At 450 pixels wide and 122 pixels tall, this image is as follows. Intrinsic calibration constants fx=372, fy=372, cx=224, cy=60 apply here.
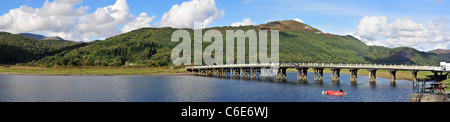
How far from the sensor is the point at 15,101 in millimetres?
64625

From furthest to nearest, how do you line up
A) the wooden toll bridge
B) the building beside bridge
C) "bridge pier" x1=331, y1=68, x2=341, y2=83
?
1. "bridge pier" x1=331, y1=68, x2=341, y2=83
2. the wooden toll bridge
3. the building beside bridge

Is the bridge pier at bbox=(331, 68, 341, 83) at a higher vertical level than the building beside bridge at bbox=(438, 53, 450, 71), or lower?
lower

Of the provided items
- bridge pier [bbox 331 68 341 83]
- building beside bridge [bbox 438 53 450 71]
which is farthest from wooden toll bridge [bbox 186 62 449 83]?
building beside bridge [bbox 438 53 450 71]

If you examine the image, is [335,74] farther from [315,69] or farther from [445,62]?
[445,62]

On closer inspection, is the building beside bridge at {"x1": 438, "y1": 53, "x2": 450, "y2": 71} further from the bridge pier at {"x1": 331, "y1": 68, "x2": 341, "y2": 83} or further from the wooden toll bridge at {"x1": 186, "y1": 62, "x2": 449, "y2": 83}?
the bridge pier at {"x1": 331, "y1": 68, "x2": 341, "y2": 83}

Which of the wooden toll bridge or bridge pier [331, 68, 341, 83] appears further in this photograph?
bridge pier [331, 68, 341, 83]

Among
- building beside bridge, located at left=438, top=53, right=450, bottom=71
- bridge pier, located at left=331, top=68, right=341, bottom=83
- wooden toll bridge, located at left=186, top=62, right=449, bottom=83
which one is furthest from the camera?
bridge pier, located at left=331, top=68, right=341, bottom=83

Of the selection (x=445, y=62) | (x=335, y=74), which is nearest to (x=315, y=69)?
(x=335, y=74)

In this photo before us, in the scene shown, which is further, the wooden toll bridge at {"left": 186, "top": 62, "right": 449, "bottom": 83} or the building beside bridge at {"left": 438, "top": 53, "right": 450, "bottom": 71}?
the wooden toll bridge at {"left": 186, "top": 62, "right": 449, "bottom": 83}

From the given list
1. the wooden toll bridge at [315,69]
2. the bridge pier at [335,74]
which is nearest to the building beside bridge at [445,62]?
the wooden toll bridge at [315,69]

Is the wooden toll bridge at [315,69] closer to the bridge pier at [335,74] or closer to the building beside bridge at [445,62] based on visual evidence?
the bridge pier at [335,74]

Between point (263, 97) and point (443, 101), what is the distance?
29103mm
